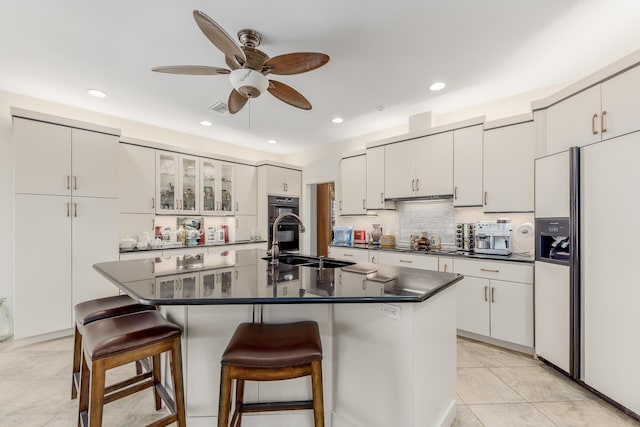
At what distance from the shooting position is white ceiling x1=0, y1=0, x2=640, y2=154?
6.04 feet

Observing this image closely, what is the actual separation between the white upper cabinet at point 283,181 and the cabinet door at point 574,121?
391 centimetres

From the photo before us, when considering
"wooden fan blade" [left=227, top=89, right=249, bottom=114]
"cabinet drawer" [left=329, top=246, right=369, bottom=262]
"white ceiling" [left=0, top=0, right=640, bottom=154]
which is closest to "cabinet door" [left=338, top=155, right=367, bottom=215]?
"cabinet drawer" [left=329, top=246, right=369, bottom=262]

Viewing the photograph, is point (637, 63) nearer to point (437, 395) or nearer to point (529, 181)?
point (529, 181)

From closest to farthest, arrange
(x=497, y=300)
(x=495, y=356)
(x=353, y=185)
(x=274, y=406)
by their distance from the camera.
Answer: (x=274, y=406) → (x=495, y=356) → (x=497, y=300) → (x=353, y=185)

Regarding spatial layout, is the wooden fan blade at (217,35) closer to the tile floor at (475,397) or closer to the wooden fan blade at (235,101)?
the wooden fan blade at (235,101)

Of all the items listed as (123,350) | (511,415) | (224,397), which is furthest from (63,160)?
(511,415)

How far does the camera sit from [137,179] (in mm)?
3713

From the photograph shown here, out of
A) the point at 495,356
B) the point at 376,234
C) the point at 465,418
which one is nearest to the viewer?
the point at 465,418

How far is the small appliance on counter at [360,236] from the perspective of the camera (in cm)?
454

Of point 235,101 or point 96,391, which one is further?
point 235,101

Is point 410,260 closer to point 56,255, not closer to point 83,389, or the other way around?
point 83,389

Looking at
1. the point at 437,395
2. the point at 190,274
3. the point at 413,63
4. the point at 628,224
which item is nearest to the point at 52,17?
the point at 190,274

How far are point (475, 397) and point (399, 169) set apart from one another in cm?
268

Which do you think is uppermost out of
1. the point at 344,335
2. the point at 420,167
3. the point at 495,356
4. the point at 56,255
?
the point at 420,167
